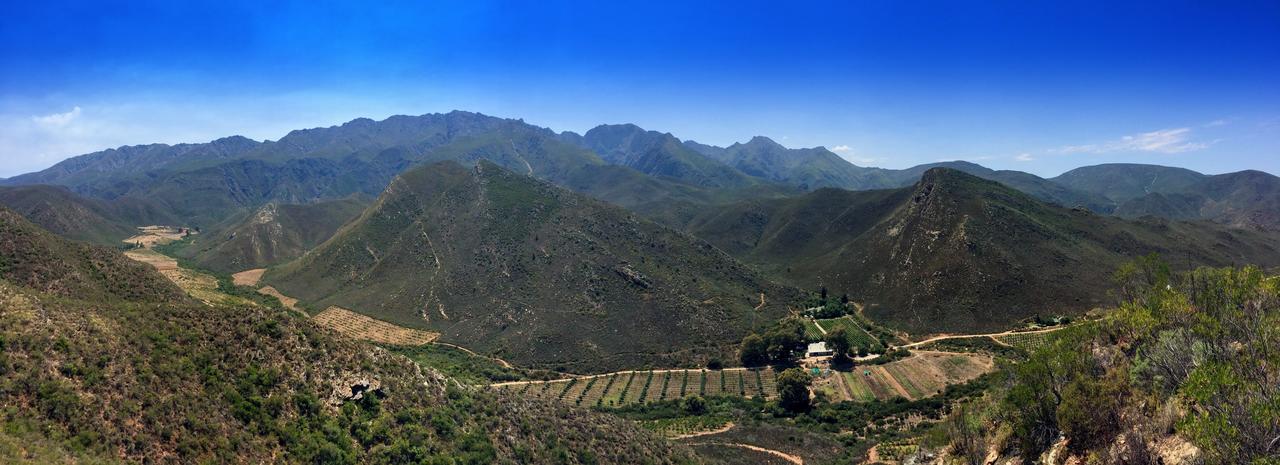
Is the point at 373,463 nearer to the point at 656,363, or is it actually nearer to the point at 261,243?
the point at 656,363

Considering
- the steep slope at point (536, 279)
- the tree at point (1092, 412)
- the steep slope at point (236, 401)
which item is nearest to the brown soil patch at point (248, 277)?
the steep slope at point (536, 279)

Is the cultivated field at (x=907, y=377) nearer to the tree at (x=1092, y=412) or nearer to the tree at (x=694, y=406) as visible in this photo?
the tree at (x=694, y=406)

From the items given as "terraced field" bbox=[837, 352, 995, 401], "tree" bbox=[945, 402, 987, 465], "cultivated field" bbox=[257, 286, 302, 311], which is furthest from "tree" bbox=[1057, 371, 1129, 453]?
"cultivated field" bbox=[257, 286, 302, 311]

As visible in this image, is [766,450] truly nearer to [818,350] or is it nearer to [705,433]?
[705,433]

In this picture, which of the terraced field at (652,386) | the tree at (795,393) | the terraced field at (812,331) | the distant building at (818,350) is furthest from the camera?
the terraced field at (812,331)

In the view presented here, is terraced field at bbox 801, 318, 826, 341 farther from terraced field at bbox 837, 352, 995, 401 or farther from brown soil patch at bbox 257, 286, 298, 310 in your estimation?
brown soil patch at bbox 257, 286, 298, 310

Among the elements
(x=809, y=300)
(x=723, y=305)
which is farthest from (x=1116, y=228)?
(x=723, y=305)
